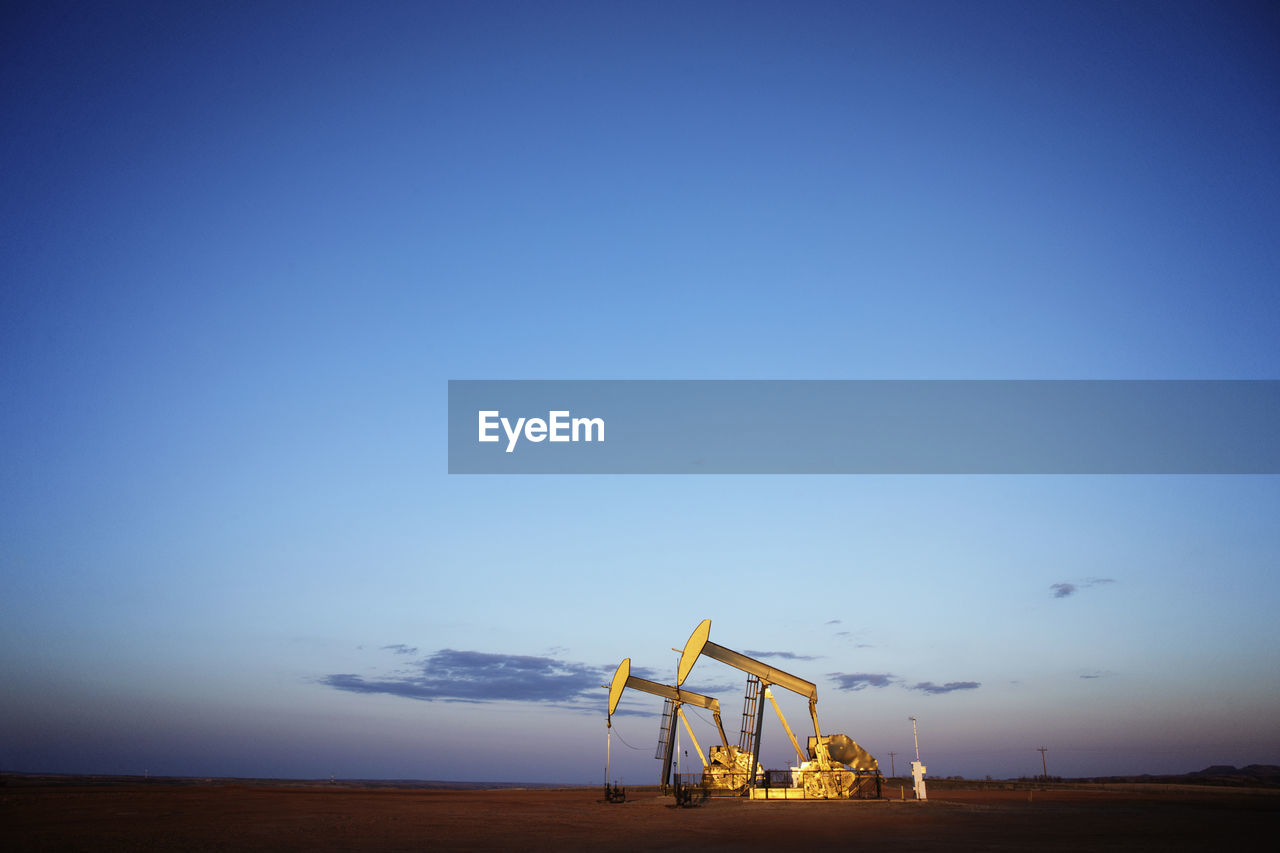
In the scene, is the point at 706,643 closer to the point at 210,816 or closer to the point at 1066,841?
the point at 1066,841

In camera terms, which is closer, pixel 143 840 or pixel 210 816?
pixel 143 840

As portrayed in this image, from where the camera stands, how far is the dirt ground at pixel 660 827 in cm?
2106

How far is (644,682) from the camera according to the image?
43.7m

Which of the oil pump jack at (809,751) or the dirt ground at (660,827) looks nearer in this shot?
the dirt ground at (660,827)

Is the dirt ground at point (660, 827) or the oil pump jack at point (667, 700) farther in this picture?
the oil pump jack at point (667, 700)

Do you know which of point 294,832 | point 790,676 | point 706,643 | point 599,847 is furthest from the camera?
point 790,676

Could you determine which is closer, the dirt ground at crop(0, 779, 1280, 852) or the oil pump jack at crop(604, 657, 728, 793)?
the dirt ground at crop(0, 779, 1280, 852)

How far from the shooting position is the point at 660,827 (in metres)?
26.7

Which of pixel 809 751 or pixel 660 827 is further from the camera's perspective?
pixel 809 751

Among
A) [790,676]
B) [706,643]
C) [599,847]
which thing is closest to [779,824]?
[599,847]

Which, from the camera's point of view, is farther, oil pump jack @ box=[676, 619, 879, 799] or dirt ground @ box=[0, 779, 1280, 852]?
oil pump jack @ box=[676, 619, 879, 799]

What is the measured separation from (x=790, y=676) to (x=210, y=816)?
86.6 ft

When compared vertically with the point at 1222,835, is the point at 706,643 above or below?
above

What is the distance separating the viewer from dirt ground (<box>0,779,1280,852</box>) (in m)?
21.1
